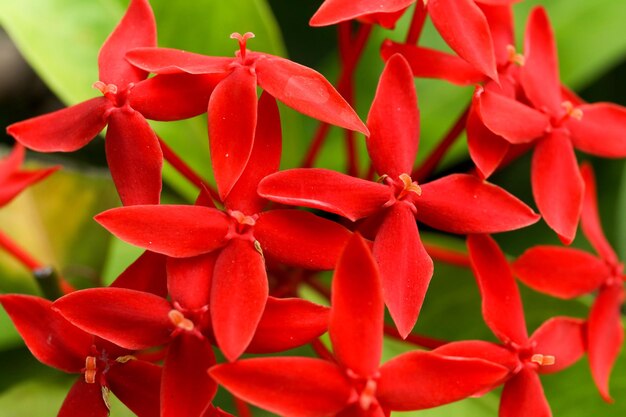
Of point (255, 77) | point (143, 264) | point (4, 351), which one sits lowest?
point (4, 351)

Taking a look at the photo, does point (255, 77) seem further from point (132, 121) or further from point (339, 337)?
point (339, 337)

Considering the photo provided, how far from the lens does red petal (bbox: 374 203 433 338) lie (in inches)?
22.2

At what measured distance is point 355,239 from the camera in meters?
0.53

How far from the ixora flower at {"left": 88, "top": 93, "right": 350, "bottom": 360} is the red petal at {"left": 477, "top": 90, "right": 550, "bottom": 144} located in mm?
160

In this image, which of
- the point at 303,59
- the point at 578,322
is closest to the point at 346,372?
the point at 578,322

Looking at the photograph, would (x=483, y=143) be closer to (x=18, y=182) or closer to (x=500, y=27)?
(x=500, y=27)

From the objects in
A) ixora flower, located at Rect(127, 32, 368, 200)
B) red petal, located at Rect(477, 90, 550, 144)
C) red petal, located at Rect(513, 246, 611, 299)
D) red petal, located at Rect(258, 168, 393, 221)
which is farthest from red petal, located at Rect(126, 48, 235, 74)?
red petal, located at Rect(513, 246, 611, 299)

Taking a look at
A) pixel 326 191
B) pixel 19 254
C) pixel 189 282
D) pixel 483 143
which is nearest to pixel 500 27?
pixel 483 143

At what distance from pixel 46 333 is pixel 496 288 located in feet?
1.12

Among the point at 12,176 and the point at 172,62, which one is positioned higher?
the point at 172,62

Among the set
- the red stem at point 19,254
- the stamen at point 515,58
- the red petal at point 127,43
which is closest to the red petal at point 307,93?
the red petal at point 127,43

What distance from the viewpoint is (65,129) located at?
0.63 m

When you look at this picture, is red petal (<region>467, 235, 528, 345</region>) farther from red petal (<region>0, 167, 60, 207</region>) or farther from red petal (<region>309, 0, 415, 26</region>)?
red petal (<region>0, 167, 60, 207</region>)

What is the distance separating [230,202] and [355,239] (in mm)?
111
